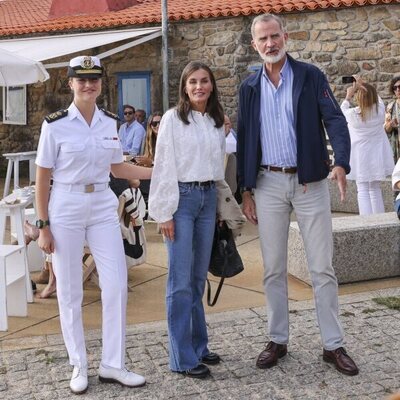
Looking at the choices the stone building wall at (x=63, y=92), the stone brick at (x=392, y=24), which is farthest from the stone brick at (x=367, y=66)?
the stone building wall at (x=63, y=92)

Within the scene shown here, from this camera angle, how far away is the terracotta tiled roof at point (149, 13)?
500 inches

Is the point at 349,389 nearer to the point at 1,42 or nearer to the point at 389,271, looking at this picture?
the point at 389,271

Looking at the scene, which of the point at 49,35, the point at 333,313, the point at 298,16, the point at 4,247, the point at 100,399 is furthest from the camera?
the point at 49,35

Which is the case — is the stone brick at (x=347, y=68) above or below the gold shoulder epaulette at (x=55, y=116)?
above

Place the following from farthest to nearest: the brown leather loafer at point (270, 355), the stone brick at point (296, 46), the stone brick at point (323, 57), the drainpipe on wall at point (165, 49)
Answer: the drainpipe on wall at point (165, 49) < the stone brick at point (296, 46) < the stone brick at point (323, 57) < the brown leather loafer at point (270, 355)

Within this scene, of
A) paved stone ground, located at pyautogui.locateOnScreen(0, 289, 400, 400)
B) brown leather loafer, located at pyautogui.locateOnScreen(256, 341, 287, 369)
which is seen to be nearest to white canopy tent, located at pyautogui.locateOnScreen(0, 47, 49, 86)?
paved stone ground, located at pyautogui.locateOnScreen(0, 289, 400, 400)

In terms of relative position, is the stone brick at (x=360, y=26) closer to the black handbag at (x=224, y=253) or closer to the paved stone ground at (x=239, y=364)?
the paved stone ground at (x=239, y=364)

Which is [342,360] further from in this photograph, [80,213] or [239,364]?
[80,213]

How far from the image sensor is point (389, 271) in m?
5.84

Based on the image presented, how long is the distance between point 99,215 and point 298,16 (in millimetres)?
9950

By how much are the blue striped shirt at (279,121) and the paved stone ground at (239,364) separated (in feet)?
3.73

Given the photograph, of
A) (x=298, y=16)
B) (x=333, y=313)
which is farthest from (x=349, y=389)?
(x=298, y=16)

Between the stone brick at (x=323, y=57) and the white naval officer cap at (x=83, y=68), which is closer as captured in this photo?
the white naval officer cap at (x=83, y=68)

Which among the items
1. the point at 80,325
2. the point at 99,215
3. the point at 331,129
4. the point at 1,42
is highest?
the point at 1,42
